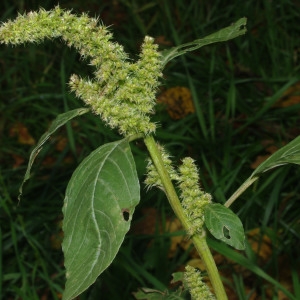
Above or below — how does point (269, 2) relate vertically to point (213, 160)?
above

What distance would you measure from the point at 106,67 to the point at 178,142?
209 cm

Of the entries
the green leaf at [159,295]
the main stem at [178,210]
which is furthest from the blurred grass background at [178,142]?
the main stem at [178,210]

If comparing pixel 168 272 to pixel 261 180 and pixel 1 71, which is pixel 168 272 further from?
pixel 1 71

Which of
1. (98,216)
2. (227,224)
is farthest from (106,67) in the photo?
(227,224)

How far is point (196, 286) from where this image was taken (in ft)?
4.39

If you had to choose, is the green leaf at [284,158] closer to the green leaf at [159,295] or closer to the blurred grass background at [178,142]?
the green leaf at [159,295]

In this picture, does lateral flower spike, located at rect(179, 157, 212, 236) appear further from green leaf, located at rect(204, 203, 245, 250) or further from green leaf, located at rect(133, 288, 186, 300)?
green leaf, located at rect(133, 288, 186, 300)

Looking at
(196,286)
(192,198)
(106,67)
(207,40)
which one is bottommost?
(196,286)

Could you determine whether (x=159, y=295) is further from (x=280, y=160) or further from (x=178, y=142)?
(x=178, y=142)

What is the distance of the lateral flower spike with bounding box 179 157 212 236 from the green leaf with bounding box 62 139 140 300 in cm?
17

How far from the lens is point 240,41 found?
419 cm

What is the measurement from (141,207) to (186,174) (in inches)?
72.9

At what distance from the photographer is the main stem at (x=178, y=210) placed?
1.17 metres

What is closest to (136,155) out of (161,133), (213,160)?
(161,133)
